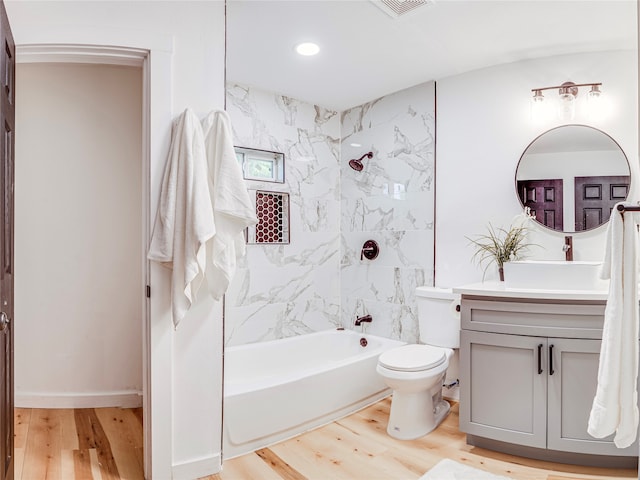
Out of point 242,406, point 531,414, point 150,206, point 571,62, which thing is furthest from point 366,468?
point 571,62

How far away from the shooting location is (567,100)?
2648mm

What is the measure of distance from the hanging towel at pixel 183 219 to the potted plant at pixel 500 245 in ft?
5.97

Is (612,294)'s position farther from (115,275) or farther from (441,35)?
(115,275)

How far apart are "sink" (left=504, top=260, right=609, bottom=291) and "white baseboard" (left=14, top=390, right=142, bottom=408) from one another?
8.30 feet

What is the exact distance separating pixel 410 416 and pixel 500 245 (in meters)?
1.21

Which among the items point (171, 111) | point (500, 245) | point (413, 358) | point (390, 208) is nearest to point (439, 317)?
point (413, 358)

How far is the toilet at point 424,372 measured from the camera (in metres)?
2.41

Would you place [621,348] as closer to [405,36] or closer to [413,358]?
[413,358]

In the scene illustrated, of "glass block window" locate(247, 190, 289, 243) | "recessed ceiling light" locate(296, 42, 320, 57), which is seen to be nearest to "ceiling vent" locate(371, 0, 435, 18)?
"recessed ceiling light" locate(296, 42, 320, 57)

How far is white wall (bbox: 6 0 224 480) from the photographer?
6.03ft

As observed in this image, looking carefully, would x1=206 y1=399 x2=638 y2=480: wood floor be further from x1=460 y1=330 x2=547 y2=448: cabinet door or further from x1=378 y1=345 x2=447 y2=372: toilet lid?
x1=378 y1=345 x2=447 y2=372: toilet lid

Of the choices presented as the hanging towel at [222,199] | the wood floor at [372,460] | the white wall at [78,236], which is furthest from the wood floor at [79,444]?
the hanging towel at [222,199]

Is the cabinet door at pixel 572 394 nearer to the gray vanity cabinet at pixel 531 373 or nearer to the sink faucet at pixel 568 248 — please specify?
the gray vanity cabinet at pixel 531 373

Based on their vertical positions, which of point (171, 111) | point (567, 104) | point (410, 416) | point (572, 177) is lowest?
point (410, 416)
